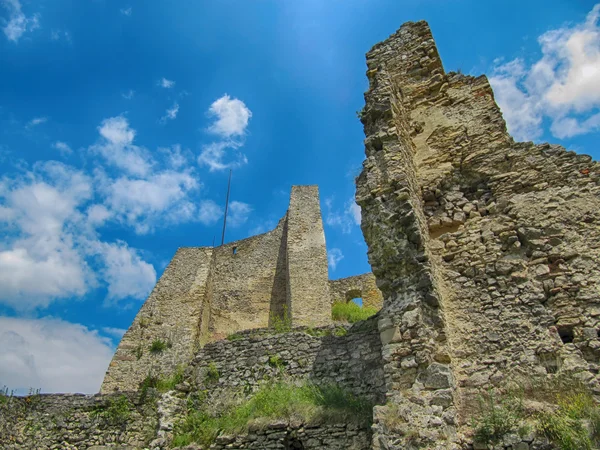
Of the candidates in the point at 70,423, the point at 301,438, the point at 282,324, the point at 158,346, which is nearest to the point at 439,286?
the point at 301,438

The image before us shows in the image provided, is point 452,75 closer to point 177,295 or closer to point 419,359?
point 419,359

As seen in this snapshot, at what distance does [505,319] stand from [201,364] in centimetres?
583

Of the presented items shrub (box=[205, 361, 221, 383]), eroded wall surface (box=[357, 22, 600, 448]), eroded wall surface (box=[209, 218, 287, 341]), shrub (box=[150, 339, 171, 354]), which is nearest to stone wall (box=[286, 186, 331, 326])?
eroded wall surface (box=[209, 218, 287, 341])

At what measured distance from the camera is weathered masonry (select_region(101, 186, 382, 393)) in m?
15.8

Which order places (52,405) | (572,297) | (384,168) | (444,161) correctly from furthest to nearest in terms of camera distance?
(52,405) < (444,161) < (384,168) < (572,297)

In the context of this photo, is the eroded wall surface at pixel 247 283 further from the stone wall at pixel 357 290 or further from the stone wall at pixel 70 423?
the stone wall at pixel 70 423

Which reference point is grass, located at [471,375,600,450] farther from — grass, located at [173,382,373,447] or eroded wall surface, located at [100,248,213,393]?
eroded wall surface, located at [100,248,213,393]

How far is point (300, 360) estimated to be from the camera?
298 inches

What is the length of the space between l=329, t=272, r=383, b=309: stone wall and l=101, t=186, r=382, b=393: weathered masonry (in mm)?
46

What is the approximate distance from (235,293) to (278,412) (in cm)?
1340

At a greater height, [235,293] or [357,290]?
[235,293]

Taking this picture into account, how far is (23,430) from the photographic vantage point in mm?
→ 8758

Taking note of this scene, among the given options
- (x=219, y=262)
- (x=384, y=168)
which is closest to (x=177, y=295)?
(x=219, y=262)

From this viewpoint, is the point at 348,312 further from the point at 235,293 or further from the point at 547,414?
the point at 547,414
